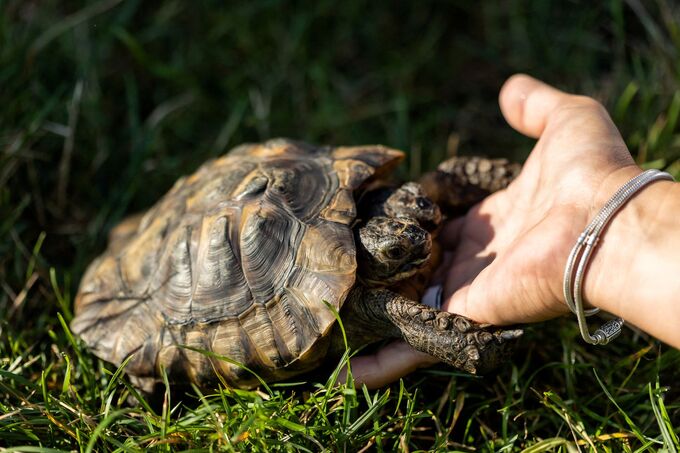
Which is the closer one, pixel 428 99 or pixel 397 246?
pixel 397 246

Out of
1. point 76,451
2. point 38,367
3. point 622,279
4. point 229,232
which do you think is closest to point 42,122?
point 38,367

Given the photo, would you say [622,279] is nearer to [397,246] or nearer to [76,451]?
[397,246]

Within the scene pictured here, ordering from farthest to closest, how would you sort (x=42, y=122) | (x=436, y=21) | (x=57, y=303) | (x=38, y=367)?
(x=436, y=21) → (x=42, y=122) → (x=57, y=303) → (x=38, y=367)

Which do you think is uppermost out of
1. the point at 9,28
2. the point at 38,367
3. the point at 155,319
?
the point at 9,28

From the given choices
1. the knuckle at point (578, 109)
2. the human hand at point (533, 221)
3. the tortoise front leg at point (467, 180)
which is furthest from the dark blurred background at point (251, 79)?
the knuckle at point (578, 109)

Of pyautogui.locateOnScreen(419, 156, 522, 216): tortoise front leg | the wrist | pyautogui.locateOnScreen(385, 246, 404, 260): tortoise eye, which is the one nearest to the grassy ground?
the wrist

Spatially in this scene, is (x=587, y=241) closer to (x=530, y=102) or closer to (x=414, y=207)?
(x=414, y=207)

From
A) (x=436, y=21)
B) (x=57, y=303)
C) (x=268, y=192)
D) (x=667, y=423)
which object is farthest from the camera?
(x=436, y=21)

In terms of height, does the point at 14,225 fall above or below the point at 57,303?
above
